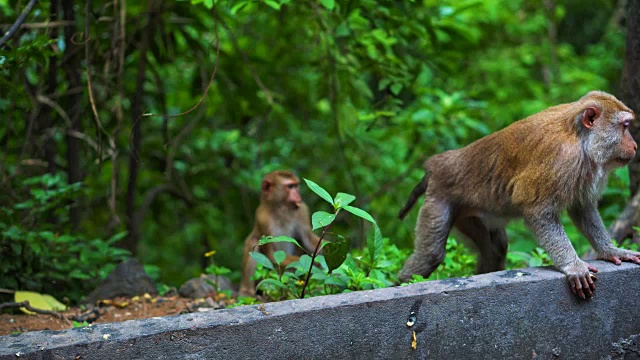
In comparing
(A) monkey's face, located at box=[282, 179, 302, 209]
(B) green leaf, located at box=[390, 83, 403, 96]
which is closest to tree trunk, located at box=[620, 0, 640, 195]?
(B) green leaf, located at box=[390, 83, 403, 96]

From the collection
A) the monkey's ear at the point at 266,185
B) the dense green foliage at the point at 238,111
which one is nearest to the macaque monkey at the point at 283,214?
the monkey's ear at the point at 266,185

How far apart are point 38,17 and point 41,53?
181cm

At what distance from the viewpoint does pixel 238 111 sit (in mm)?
7418

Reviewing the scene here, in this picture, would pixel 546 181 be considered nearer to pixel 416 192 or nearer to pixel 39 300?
pixel 416 192

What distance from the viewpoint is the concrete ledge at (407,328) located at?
264 cm

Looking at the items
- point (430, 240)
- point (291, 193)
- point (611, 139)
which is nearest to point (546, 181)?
point (611, 139)

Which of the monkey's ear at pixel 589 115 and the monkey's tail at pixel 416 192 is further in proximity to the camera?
the monkey's tail at pixel 416 192

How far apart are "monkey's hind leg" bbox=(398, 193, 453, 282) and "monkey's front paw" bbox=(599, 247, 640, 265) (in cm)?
102

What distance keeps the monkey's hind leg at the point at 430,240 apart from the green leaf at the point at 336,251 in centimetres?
117

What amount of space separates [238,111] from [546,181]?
13.8ft

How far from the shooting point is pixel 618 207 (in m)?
6.11

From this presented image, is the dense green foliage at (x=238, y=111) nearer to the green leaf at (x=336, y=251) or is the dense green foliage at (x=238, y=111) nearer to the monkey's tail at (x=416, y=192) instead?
the monkey's tail at (x=416, y=192)

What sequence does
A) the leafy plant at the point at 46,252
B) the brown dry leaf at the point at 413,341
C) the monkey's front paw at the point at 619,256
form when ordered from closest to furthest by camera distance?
the brown dry leaf at the point at 413,341 → the monkey's front paw at the point at 619,256 → the leafy plant at the point at 46,252

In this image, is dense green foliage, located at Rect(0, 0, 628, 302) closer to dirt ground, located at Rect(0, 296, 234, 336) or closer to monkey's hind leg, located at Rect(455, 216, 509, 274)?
monkey's hind leg, located at Rect(455, 216, 509, 274)
